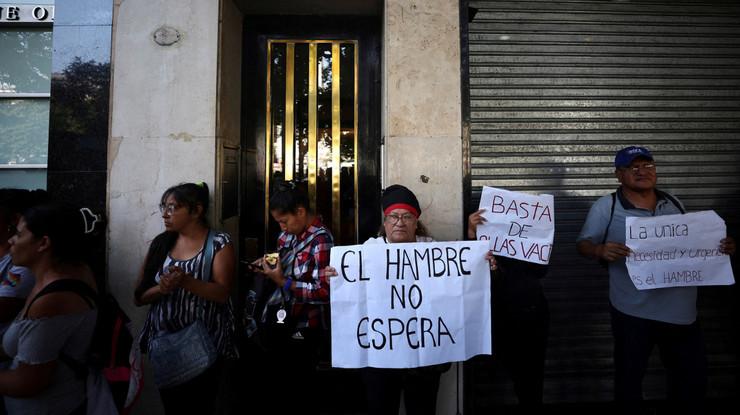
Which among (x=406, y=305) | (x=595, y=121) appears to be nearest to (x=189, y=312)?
(x=406, y=305)

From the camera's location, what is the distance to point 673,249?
3.03m

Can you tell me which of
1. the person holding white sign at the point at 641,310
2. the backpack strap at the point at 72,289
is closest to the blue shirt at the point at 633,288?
the person holding white sign at the point at 641,310

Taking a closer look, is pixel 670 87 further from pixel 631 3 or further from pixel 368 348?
pixel 368 348

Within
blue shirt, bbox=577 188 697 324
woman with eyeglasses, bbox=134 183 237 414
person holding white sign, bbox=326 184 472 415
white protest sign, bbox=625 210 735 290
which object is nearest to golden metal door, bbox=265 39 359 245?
woman with eyeglasses, bbox=134 183 237 414

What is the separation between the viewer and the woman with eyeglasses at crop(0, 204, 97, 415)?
1.87 meters

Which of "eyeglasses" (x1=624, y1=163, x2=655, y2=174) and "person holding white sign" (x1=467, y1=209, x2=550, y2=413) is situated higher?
"eyeglasses" (x1=624, y1=163, x2=655, y2=174)

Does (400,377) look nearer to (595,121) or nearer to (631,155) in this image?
(631,155)

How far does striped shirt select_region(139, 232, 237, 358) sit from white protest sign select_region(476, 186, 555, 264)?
1.87 m

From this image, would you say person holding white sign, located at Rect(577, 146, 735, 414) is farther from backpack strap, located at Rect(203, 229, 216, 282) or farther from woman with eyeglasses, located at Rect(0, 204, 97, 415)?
woman with eyeglasses, located at Rect(0, 204, 97, 415)

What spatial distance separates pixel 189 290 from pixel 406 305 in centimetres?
138

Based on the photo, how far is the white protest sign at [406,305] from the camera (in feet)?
8.55

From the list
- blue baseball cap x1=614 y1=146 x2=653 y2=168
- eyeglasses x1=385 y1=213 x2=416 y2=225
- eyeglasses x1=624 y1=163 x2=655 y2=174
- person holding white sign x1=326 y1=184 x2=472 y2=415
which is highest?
blue baseball cap x1=614 y1=146 x2=653 y2=168

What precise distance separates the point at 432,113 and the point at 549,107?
54.1 inches

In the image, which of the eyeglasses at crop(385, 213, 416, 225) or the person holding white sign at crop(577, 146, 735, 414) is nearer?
the eyeglasses at crop(385, 213, 416, 225)
